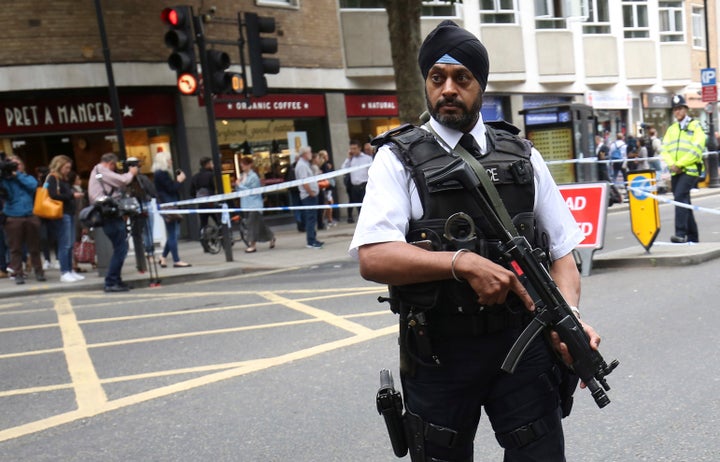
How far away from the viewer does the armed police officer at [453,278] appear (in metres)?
2.12

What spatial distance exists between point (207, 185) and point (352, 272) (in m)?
4.34

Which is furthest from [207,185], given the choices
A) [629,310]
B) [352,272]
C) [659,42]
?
[659,42]

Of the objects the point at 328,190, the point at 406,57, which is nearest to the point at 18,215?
the point at 406,57

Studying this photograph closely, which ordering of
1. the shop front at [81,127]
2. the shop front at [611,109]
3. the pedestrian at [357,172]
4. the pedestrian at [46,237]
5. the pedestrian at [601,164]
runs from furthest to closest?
the shop front at [611,109], the pedestrian at [601,164], the pedestrian at [357,172], the shop front at [81,127], the pedestrian at [46,237]

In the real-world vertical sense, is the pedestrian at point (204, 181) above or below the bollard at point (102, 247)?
above

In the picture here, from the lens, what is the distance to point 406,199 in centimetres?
219

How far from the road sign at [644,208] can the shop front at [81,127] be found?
10049mm

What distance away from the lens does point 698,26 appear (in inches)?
1270

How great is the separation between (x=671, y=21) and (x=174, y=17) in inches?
994

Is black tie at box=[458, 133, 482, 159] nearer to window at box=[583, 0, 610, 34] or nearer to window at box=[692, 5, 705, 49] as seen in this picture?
window at box=[583, 0, 610, 34]

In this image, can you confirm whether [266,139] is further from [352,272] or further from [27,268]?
[352,272]

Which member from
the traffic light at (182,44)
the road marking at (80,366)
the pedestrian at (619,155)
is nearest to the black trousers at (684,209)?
the traffic light at (182,44)

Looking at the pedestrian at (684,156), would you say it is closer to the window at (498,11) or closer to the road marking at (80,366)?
the road marking at (80,366)

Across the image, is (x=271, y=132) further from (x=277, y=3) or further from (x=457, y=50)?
(x=457, y=50)
